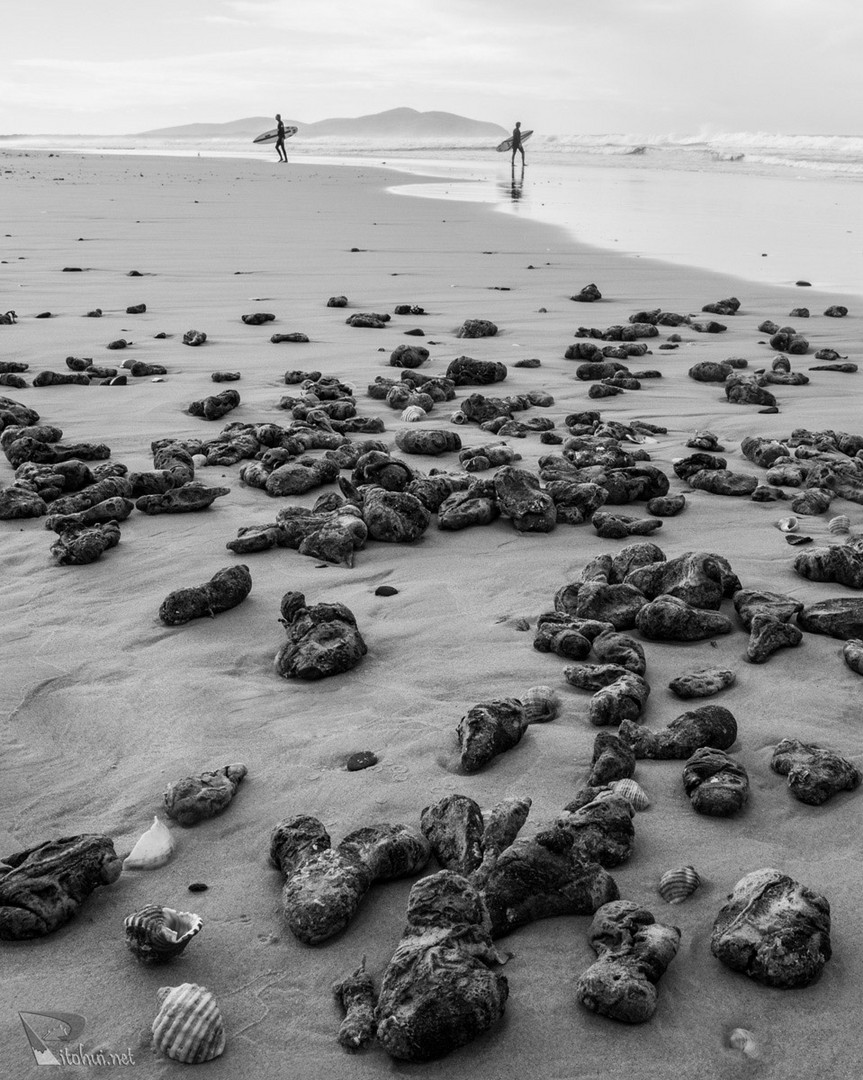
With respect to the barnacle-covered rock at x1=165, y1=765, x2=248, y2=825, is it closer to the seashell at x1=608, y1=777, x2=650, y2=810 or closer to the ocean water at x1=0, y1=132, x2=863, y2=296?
the seashell at x1=608, y1=777, x2=650, y2=810

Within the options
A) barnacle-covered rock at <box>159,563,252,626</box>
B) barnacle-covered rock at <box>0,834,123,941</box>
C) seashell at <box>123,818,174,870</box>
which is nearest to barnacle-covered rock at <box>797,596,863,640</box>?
barnacle-covered rock at <box>159,563,252,626</box>

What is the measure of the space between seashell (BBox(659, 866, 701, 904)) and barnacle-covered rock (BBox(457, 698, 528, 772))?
1.96 feet

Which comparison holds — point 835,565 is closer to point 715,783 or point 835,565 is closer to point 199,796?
point 715,783

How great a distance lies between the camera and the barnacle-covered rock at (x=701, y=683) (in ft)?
9.53

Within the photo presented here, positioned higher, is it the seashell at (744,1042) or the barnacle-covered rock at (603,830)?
the barnacle-covered rock at (603,830)

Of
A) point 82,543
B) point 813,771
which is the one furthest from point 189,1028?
point 82,543

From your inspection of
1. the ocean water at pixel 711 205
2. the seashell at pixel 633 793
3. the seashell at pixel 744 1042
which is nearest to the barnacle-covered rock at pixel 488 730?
the seashell at pixel 633 793

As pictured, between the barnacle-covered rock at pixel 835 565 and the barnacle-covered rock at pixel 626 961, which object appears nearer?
the barnacle-covered rock at pixel 626 961

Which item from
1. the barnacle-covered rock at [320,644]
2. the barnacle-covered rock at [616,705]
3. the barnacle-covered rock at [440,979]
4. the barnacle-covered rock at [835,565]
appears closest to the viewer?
the barnacle-covered rock at [440,979]

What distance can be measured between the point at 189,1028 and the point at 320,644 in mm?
1442

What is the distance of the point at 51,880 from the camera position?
210 cm

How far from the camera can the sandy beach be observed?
1828mm

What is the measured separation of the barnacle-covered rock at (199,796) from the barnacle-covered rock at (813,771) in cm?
136

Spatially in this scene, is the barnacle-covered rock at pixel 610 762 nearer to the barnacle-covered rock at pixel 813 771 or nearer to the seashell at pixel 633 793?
the seashell at pixel 633 793
